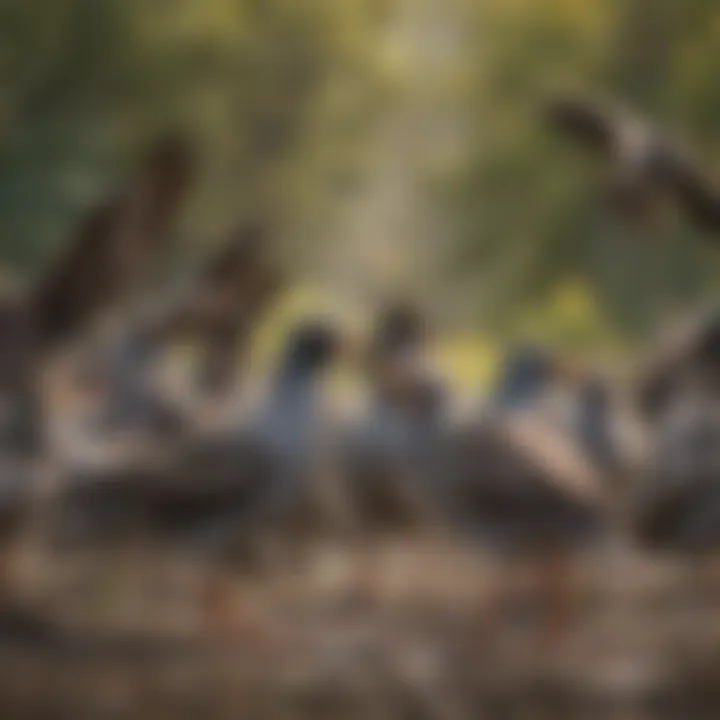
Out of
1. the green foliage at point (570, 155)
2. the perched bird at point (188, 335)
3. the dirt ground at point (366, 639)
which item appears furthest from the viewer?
the green foliage at point (570, 155)

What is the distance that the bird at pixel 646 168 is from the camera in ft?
13.6

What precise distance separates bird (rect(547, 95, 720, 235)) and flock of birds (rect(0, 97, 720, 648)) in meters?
0.06

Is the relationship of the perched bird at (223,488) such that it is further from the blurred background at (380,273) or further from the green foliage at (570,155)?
the green foliage at (570,155)

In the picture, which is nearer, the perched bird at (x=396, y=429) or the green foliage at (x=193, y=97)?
the perched bird at (x=396, y=429)

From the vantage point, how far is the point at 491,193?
420 centimetres

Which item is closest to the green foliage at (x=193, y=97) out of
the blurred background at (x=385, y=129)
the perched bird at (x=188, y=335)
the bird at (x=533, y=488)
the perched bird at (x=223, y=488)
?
the blurred background at (x=385, y=129)

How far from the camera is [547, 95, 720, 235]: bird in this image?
4156mm

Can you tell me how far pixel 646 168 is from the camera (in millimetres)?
4168

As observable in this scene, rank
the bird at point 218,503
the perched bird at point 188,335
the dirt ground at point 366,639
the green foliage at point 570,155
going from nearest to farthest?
the dirt ground at point 366,639 < the bird at point 218,503 < the perched bird at point 188,335 < the green foliage at point 570,155

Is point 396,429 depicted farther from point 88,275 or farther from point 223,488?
point 88,275

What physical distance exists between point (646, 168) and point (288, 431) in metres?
1.17

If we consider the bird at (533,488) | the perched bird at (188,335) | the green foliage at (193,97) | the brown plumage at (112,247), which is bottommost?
the bird at (533,488)

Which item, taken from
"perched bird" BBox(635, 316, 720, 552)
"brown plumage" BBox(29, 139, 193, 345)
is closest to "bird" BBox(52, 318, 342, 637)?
"brown plumage" BBox(29, 139, 193, 345)

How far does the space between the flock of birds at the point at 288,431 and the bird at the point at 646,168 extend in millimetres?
64
